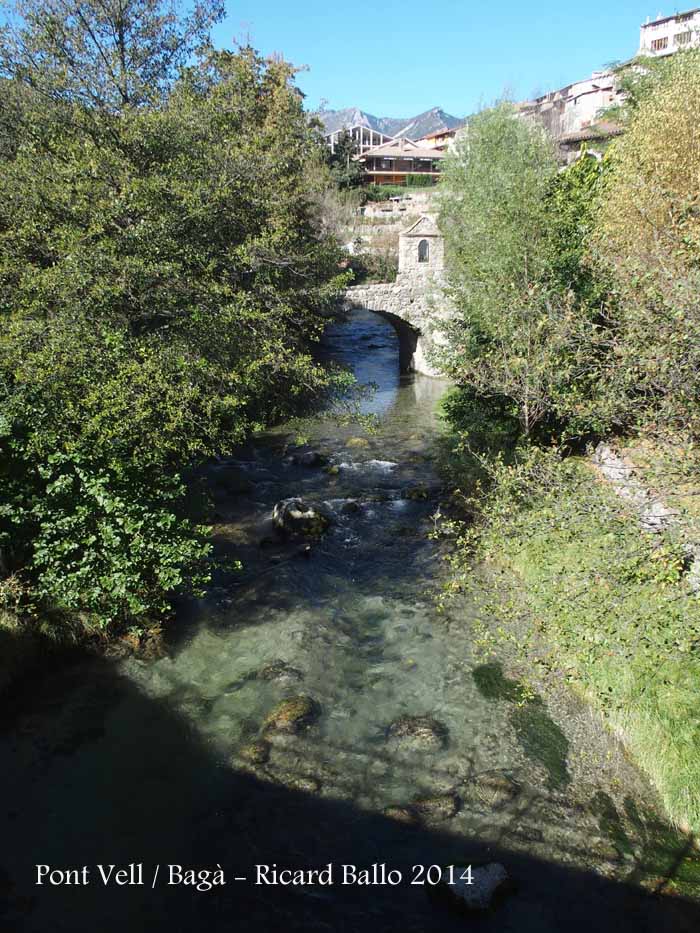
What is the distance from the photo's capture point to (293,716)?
30.7 ft

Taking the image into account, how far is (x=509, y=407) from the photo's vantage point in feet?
56.2

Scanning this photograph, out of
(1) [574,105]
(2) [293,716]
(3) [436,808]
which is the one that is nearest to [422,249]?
(2) [293,716]

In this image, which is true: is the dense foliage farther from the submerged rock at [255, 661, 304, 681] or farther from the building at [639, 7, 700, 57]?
the building at [639, 7, 700, 57]

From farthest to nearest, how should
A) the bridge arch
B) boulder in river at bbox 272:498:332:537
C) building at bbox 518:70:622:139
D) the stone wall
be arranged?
building at bbox 518:70:622:139 < the bridge arch < the stone wall < boulder in river at bbox 272:498:332:537

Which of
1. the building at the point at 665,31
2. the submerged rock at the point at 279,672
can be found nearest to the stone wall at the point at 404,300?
the submerged rock at the point at 279,672

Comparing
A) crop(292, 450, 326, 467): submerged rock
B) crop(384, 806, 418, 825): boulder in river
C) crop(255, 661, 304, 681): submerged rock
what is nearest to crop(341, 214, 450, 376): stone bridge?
crop(292, 450, 326, 467): submerged rock

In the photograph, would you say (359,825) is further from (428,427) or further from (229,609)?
(428,427)

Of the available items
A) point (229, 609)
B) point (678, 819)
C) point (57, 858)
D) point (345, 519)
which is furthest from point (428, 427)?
point (57, 858)

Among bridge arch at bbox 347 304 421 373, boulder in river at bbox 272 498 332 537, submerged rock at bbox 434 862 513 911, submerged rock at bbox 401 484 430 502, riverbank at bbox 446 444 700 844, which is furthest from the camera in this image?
bridge arch at bbox 347 304 421 373

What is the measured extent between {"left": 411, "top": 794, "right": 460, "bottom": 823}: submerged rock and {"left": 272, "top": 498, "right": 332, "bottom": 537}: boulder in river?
809 centimetres

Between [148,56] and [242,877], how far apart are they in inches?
590

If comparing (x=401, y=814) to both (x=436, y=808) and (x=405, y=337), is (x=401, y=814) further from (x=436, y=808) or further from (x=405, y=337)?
(x=405, y=337)

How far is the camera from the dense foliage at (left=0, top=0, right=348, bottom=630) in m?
10.0

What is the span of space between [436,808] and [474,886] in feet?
3.77
